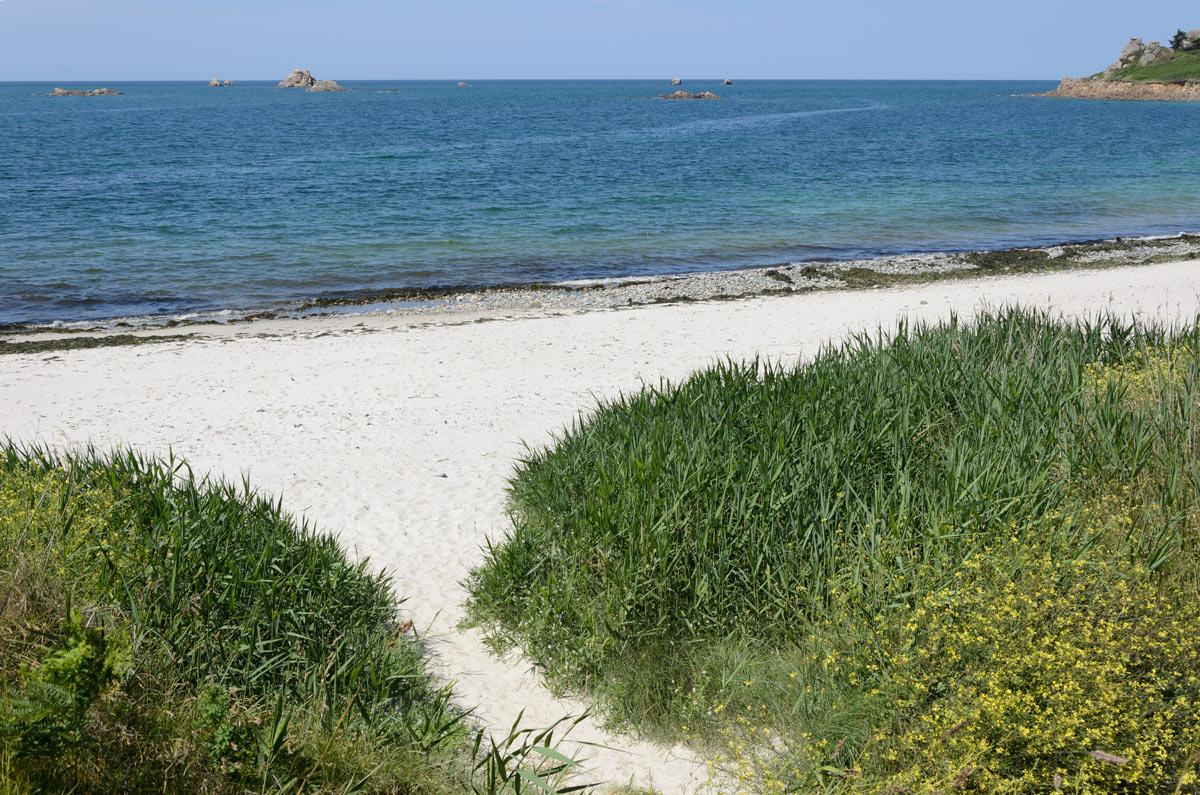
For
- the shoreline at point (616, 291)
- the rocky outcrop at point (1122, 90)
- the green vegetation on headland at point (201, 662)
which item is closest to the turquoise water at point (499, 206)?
the shoreline at point (616, 291)

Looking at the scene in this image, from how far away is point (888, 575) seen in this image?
163 inches

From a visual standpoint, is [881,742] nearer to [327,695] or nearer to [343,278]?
[327,695]

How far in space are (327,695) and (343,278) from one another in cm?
1743

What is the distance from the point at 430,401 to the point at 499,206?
20920 millimetres

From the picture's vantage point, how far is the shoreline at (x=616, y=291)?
51.8ft

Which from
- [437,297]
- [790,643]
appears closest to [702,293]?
[437,297]

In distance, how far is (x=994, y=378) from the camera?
6164mm

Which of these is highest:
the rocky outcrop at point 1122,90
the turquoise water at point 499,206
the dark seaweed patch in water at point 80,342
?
the rocky outcrop at point 1122,90

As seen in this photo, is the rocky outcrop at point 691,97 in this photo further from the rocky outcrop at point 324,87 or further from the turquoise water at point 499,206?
the turquoise water at point 499,206

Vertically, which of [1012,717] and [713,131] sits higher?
[713,131]
